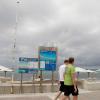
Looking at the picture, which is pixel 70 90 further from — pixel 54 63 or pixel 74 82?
pixel 54 63

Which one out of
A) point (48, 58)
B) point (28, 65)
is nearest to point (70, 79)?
point (48, 58)

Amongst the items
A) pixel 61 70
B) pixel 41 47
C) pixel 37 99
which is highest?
pixel 41 47

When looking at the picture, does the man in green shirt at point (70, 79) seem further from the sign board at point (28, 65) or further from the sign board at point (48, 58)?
the sign board at point (28, 65)

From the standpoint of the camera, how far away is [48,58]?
1875 cm

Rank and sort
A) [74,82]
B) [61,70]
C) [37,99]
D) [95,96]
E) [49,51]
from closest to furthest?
[74,82] → [61,70] → [37,99] → [95,96] → [49,51]

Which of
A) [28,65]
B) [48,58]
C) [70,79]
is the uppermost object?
[48,58]

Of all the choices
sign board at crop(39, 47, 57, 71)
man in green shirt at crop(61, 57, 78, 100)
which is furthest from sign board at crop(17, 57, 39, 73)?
man in green shirt at crop(61, 57, 78, 100)

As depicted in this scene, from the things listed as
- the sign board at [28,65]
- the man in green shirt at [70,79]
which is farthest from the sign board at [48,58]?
the man in green shirt at [70,79]

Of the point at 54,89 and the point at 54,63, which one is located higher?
the point at 54,63

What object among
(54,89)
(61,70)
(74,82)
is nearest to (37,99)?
(61,70)

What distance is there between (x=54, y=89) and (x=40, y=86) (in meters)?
0.88

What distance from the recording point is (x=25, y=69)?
18.8m

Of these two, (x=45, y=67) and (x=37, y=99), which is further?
(x=45, y=67)

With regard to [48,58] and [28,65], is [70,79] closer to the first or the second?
[48,58]
